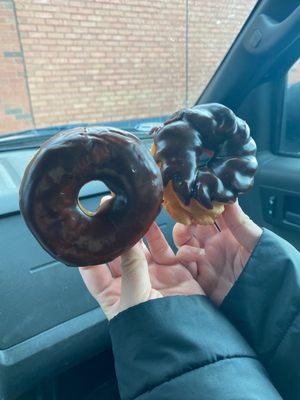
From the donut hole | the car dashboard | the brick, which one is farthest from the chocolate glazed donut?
the brick

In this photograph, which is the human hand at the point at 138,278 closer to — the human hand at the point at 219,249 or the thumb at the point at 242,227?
the human hand at the point at 219,249

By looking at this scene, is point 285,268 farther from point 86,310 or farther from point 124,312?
point 86,310

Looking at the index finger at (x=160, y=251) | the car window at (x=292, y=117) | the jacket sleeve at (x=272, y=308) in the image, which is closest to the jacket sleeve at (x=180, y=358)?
the jacket sleeve at (x=272, y=308)

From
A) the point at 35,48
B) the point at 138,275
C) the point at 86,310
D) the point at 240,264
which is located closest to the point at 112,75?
the point at 35,48

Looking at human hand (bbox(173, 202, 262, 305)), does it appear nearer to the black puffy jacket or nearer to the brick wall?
the black puffy jacket

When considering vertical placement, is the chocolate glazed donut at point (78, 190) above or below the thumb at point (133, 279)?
above

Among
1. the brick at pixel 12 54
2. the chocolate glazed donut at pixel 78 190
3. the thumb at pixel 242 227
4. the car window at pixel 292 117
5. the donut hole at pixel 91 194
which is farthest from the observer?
the brick at pixel 12 54

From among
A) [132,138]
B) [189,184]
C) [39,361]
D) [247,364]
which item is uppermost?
Answer: [132,138]
